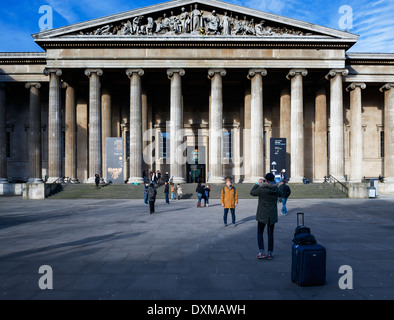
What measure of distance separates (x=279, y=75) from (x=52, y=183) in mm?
24134

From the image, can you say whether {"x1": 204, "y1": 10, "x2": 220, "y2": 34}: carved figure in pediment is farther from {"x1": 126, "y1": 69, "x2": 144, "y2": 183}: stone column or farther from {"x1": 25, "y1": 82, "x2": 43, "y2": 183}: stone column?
{"x1": 25, "y1": 82, "x2": 43, "y2": 183}: stone column

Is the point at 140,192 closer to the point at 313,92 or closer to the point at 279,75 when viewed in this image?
the point at 279,75

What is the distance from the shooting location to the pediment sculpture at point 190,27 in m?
29.8

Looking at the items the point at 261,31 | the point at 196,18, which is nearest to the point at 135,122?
the point at 196,18

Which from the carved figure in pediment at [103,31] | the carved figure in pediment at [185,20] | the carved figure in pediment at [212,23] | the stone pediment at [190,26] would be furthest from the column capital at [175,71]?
the carved figure in pediment at [103,31]

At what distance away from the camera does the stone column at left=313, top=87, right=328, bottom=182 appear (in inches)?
1312

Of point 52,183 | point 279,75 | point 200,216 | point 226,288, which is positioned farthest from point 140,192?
point 226,288

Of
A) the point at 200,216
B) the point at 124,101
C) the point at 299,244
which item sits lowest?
the point at 200,216

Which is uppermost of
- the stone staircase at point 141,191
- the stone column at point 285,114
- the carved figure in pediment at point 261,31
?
the carved figure in pediment at point 261,31

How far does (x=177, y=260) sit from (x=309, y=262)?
3.14m

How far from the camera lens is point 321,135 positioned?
111 feet

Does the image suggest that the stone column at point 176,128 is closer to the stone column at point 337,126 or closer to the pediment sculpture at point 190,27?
the pediment sculpture at point 190,27

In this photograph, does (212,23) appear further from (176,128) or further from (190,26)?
(176,128)
